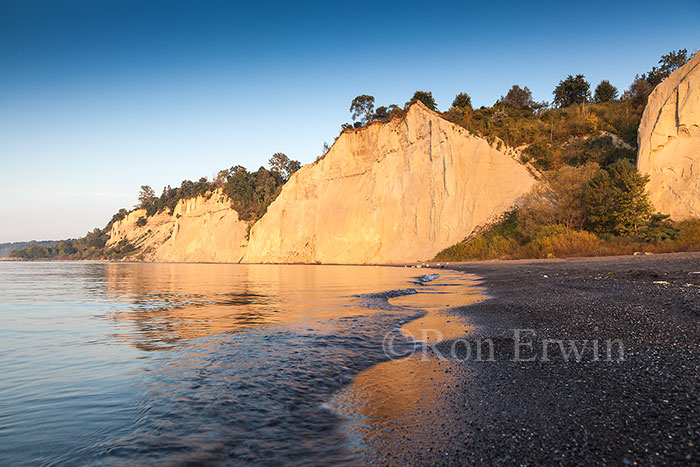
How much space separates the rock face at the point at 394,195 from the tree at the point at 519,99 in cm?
1397

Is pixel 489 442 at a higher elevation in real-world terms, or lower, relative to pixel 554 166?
lower

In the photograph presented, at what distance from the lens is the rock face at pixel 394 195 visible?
38.2 meters

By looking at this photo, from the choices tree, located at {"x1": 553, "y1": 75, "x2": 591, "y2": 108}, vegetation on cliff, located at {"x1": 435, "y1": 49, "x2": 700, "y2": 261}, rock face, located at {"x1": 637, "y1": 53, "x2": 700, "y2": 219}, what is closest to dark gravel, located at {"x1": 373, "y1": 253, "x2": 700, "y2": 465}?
vegetation on cliff, located at {"x1": 435, "y1": 49, "x2": 700, "y2": 261}

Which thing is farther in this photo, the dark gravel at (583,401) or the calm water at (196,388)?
the calm water at (196,388)

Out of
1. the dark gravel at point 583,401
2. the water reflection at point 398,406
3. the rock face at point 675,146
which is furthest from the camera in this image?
the rock face at point 675,146

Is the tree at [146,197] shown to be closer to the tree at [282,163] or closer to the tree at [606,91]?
the tree at [282,163]

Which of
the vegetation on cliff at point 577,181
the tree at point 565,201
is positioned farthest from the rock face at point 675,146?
the tree at point 565,201

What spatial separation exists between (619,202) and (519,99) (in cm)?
3176

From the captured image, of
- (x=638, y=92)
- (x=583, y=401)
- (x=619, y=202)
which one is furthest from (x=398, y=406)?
(x=638, y=92)

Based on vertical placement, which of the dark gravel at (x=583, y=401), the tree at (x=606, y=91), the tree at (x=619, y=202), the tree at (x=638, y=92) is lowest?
the dark gravel at (x=583, y=401)

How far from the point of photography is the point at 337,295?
1438cm

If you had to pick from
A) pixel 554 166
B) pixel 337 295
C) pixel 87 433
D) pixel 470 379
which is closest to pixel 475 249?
pixel 554 166

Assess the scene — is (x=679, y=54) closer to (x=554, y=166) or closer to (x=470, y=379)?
(x=554, y=166)

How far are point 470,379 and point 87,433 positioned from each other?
157 inches
